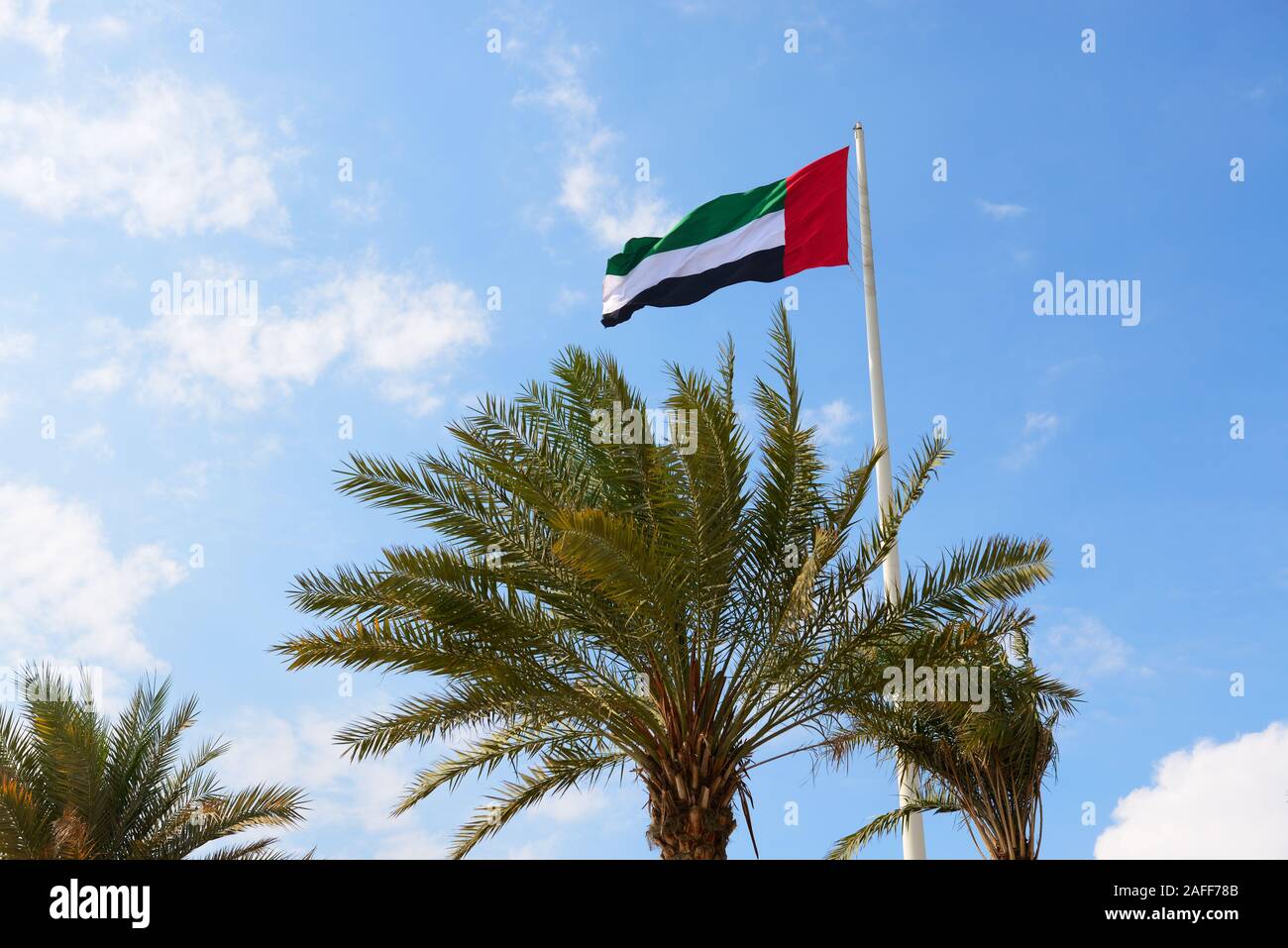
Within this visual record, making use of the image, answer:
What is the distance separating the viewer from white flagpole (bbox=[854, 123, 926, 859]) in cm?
1343

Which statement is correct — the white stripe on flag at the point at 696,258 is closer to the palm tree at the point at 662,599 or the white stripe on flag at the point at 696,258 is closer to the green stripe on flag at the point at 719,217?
the green stripe on flag at the point at 719,217

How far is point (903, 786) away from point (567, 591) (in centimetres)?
559

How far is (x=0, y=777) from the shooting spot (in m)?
14.4

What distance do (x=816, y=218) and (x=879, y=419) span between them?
295 cm

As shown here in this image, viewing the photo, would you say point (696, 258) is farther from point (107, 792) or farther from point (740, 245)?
point (107, 792)

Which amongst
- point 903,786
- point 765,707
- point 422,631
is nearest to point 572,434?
point 422,631

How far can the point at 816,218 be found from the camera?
15.9 m

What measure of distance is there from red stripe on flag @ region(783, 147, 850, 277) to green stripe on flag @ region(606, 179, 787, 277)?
27 centimetres

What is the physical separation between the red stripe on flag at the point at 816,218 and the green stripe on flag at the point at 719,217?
0.27 m

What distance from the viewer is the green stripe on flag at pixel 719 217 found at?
1622 cm
